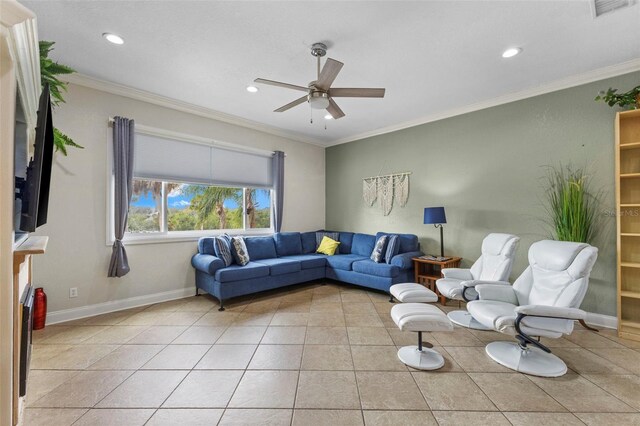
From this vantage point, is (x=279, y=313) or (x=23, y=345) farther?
(x=279, y=313)

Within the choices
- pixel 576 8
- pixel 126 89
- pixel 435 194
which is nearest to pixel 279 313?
pixel 435 194

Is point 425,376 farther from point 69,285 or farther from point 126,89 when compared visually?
point 126,89

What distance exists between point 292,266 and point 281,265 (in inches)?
8.5

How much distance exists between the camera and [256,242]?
4816 mm

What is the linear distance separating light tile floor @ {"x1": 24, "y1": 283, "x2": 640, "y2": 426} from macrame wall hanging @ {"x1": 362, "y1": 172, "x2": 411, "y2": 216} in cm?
246

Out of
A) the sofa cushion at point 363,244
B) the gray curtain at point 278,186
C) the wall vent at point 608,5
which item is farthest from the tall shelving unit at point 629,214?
the gray curtain at point 278,186

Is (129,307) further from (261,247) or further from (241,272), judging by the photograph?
(261,247)

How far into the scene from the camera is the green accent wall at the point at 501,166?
3.21 metres

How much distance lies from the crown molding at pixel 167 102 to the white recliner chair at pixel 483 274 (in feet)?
12.5

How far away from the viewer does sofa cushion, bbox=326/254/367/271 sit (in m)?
4.72

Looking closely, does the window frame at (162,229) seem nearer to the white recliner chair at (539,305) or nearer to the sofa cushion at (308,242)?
the sofa cushion at (308,242)

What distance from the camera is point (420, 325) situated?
2.22m

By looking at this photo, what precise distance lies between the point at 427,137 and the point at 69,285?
5.39 metres

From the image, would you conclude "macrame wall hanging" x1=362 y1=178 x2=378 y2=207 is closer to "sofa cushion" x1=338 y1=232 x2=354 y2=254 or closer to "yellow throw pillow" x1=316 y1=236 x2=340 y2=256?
"sofa cushion" x1=338 y1=232 x2=354 y2=254
